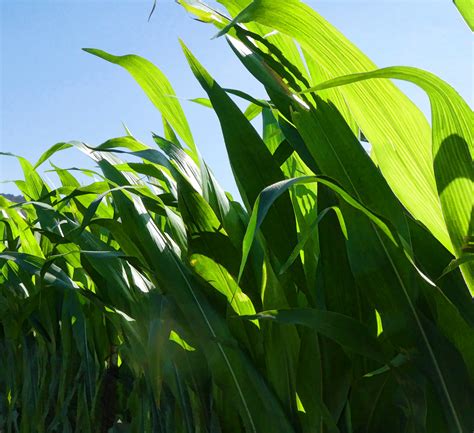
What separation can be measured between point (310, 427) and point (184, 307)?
0.55ft

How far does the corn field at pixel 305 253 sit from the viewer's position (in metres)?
0.50

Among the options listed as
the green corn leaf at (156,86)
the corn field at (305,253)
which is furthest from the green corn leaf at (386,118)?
the green corn leaf at (156,86)

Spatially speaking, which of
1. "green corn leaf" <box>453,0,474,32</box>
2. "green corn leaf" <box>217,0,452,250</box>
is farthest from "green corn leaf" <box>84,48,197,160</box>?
"green corn leaf" <box>453,0,474,32</box>

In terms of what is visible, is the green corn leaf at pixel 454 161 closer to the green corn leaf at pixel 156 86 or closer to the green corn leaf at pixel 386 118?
the green corn leaf at pixel 386 118

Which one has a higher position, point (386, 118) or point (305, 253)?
point (386, 118)

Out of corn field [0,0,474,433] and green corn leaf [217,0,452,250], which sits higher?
green corn leaf [217,0,452,250]

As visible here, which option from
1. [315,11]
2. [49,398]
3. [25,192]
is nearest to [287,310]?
[315,11]

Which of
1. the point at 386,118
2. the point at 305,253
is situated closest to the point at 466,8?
the point at 386,118

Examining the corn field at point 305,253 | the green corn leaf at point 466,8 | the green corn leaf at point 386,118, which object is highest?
the green corn leaf at point 466,8

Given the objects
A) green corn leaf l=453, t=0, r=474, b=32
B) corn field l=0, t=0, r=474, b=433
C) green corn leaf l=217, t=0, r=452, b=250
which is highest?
green corn leaf l=453, t=0, r=474, b=32

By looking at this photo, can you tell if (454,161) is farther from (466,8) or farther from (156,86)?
(156,86)

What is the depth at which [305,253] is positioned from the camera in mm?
601

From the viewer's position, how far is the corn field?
50 cm

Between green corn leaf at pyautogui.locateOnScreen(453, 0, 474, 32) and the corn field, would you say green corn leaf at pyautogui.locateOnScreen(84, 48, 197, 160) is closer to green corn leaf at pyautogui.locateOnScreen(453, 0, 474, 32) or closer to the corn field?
the corn field
